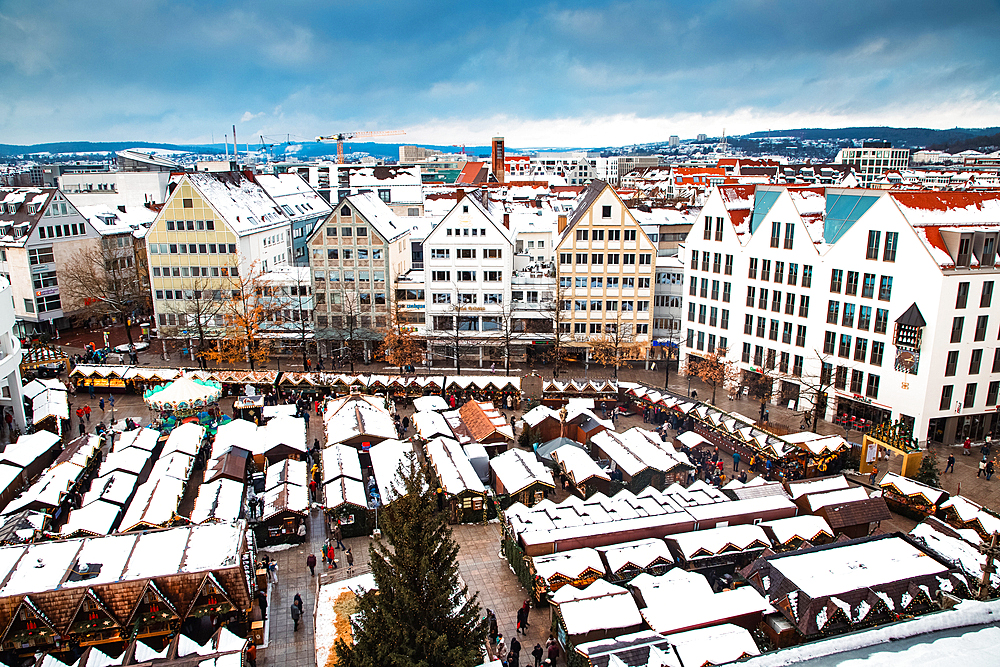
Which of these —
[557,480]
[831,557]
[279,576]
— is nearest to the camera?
[831,557]

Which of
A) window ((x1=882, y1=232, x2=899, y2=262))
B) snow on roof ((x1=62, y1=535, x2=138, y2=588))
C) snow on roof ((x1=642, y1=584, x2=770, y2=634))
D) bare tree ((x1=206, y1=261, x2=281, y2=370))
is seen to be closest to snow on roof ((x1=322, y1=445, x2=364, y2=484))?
snow on roof ((x1=62, y1=535, x2=138, y2=588))

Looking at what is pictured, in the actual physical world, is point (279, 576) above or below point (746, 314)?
below

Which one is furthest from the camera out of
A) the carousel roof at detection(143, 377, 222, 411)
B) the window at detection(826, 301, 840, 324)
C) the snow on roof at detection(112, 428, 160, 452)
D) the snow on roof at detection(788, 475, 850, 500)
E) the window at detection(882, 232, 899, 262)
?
the carousel roof at detection(143, 377, 222, 411)

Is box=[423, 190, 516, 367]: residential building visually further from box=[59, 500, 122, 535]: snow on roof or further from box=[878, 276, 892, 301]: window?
box=[59, 500, 122, 535]: snow on roof

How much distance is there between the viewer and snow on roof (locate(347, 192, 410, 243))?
194 ft

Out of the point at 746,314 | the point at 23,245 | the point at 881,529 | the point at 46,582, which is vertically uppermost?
the point at 23,245

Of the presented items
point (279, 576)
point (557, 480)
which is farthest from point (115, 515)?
point (557, 480)

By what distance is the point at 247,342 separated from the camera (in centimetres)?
5662

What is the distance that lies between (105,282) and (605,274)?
164ft

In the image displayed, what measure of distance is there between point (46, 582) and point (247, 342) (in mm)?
34225

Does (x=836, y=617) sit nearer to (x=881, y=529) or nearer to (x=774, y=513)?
(x=774, y=513)

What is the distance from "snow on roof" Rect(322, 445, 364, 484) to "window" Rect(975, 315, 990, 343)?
37.3m

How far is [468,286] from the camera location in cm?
5859

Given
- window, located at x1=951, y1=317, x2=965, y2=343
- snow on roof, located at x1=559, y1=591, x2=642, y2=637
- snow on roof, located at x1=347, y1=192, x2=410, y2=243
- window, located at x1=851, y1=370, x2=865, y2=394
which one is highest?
snow on roof, located at x1=347, y1=192, x2=410, y2=243
